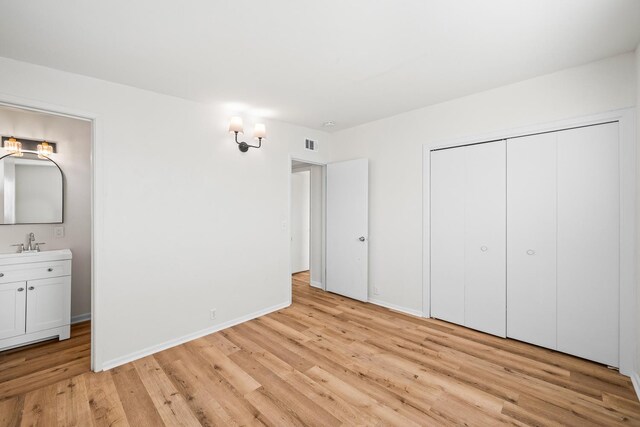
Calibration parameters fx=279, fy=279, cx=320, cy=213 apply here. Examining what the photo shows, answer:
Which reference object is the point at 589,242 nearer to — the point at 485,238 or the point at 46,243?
the point at 485,238

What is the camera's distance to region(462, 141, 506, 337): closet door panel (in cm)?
291

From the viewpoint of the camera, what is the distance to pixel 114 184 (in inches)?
98.9

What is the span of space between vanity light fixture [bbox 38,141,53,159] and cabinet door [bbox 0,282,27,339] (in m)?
1.46

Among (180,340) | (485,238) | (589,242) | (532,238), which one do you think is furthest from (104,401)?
(589,242)

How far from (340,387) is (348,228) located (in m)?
2.37

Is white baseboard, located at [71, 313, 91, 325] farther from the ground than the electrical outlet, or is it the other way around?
the electrical outlet

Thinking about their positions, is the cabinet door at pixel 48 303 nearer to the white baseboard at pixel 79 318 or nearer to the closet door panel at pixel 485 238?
the white baseboard at pixel 79 318

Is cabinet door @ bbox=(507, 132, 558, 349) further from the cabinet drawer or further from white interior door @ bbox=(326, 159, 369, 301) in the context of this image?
the cabinet drawer

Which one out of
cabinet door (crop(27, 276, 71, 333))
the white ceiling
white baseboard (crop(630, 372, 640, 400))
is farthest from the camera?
cabinet door (crop(27, 276, 71, 333))

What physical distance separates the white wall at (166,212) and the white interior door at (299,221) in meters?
2.04

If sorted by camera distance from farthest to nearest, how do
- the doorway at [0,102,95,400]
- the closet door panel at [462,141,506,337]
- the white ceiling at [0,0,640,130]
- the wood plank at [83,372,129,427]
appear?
the closet door panel at [462,141,506,337]
the doorway at [0,102,95,400]
the wood plank at [83,372,129,427]
the white ceiling at [0,0,640,130]

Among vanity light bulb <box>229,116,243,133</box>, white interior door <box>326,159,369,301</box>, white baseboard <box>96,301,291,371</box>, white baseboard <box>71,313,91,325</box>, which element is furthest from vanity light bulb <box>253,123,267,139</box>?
white baseboard <box>71,313,91,325</box>

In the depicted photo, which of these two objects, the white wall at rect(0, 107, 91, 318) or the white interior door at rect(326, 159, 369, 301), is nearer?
the white wall at rect(0, 107, 91, 318)

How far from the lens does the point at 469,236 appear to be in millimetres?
3119
